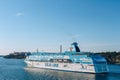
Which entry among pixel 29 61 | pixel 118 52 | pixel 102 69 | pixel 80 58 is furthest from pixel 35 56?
pixel 118 52

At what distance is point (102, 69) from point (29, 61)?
35.0 m

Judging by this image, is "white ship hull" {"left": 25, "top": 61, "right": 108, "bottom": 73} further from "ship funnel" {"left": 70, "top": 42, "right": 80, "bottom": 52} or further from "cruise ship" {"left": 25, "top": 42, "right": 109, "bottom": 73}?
"ship funnel" {"left": 70, "top": 42, "right": 80, "bottom": 52}

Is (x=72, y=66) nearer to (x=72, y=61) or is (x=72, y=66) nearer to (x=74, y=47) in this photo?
(x=72, y=61)

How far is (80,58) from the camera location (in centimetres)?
6475

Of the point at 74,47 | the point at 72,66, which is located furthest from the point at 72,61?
the point at 74,47

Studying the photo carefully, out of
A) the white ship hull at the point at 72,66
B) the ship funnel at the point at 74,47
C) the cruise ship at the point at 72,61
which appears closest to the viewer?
the white ship hull at the point at 72,66

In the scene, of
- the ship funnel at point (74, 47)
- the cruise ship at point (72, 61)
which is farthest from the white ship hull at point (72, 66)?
the ship funnel at point (74, 47)

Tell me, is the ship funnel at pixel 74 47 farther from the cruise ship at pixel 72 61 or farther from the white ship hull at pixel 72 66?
the white ship hull at pixel 72 66

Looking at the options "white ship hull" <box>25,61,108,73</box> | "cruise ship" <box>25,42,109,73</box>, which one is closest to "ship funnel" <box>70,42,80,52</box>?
"cruise ship" <box>25,42,109,73</box>

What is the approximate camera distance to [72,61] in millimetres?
67562

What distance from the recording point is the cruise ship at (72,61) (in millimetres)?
61062

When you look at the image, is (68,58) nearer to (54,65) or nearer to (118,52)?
(54,65)

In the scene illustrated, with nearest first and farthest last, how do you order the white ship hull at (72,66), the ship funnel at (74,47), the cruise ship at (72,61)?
the white ship hull at (72,66) → the cruise ship at (72,61) → the ship funnel at (74,47)

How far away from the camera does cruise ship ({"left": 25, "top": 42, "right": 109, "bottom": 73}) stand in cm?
6106
